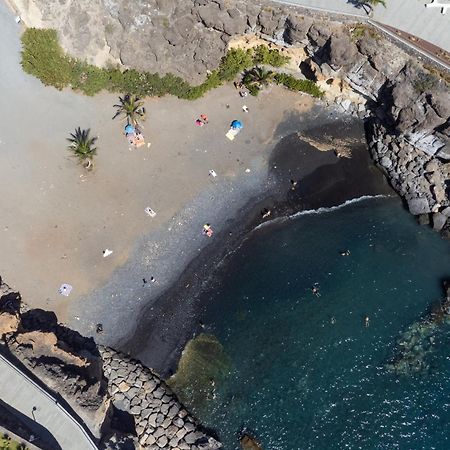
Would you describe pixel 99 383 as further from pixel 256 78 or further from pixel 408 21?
pixel 408 21

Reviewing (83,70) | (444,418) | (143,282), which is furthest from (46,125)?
(444,418)

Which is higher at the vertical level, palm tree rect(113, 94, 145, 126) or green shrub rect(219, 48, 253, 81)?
green shrub rect(219, 48, 253, 81)

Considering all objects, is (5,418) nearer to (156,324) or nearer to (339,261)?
(156,324)

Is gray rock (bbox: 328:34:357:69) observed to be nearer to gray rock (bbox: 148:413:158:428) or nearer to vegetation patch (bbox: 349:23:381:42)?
vegetation patch (bbox: 349:23:381:42)

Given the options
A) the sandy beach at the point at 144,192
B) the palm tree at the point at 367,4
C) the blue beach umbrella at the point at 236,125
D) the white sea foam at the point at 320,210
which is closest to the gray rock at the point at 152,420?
the sandy beach at the point at 144,192

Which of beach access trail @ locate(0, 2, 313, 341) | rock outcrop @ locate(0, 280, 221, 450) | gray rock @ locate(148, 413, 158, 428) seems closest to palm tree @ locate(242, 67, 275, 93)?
beach access trail @ locate(0, 2, 313, 341)

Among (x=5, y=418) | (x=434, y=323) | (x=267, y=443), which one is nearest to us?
(x=5, y=418)

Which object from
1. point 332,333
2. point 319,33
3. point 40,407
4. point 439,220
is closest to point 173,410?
Result: point 40,407
